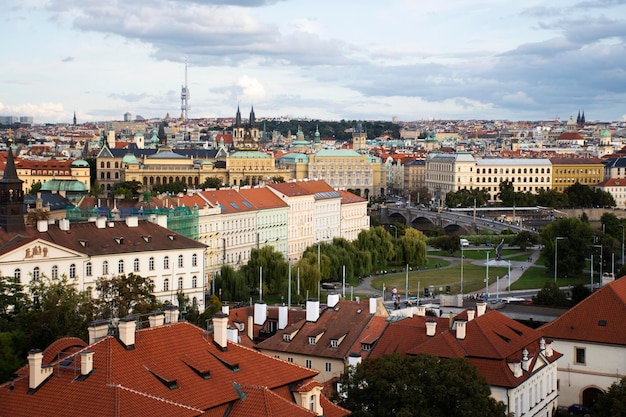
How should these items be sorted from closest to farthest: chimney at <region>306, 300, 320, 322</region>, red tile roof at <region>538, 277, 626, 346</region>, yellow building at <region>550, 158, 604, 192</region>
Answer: red tile roof at <region>538, 277, 626, 346</region>
chimney at <region>306, 300, 320, 322</region>
yellow building at <region>550, 158, 604, 192</region>

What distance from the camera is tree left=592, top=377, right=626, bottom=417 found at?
3481cm

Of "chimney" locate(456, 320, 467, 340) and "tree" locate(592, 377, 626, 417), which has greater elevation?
"chimney" locate(456, 320, 467, 340)

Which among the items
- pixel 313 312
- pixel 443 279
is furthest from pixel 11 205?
pixel 443 279

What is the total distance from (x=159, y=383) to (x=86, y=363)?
1.85 metres

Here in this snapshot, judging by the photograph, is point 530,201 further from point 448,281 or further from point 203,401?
point 203,401

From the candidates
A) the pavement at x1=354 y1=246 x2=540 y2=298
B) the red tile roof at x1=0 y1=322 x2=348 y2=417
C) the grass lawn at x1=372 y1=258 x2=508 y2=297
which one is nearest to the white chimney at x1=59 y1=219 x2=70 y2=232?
the pavement at x1=354 y1=246 x2=540 y2=298

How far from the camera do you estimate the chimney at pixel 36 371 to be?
87.7ft

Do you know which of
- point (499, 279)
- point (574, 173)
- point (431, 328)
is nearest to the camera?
point (431, 328)

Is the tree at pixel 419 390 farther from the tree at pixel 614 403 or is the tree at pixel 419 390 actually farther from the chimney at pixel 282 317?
the chimney at pixel 282 317

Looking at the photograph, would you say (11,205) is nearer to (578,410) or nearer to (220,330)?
(578,410)

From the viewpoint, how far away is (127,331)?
27391 millimetres

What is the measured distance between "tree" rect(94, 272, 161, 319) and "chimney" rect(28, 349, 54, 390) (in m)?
14.7

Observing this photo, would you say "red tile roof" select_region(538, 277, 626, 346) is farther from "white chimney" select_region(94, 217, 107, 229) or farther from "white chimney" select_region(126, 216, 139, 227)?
"white chimney" select_region(94, 217, 107, 229)

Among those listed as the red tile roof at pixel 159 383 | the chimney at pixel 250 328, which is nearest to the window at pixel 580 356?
the chimney at pixel 250 328
